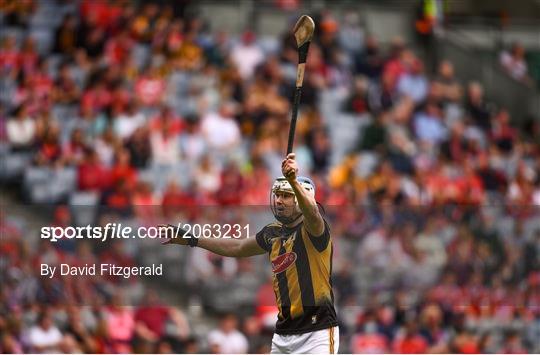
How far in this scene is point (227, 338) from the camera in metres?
13.0

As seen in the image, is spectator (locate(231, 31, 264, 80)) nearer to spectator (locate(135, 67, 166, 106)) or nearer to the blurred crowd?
the blurred crowd

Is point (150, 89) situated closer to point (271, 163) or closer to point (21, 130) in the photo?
point (21, 130)

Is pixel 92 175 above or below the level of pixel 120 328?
above

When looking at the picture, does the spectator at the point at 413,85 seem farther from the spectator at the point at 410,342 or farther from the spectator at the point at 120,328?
the spectator at the point at 120,328

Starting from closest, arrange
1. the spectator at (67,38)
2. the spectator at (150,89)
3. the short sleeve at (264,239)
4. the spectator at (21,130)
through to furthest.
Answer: the short sleeve at (264,239)
the spectator at (21,130)
the spectator at (150,89)
the spectator at (67,38)

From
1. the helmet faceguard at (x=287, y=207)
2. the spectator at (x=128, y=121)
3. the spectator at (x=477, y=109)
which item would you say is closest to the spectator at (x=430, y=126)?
the spectator at (x=477, y=109)

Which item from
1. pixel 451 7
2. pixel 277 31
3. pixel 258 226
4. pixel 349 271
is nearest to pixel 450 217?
pixel 349 271

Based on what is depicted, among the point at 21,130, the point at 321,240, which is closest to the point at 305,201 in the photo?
the point at 321,240

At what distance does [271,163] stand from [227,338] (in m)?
3.76

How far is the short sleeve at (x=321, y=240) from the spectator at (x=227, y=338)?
14.4 feet
